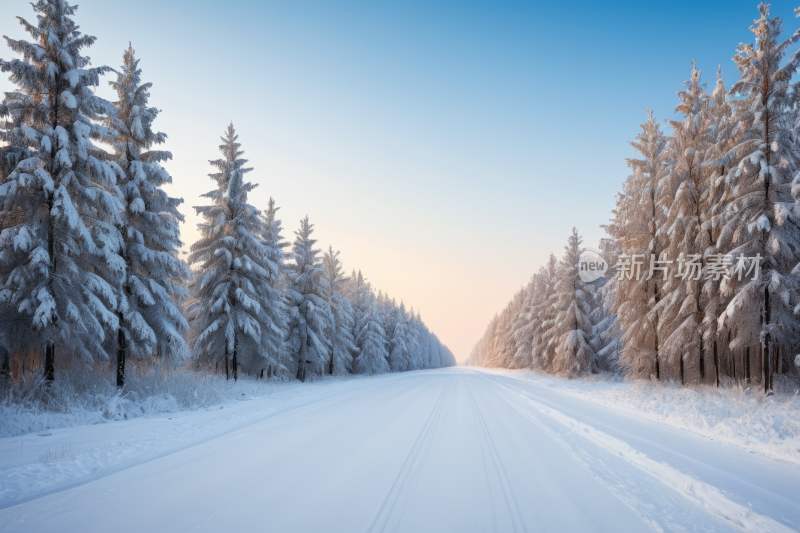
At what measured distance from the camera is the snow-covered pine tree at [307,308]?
29203mm

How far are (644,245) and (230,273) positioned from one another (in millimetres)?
24292

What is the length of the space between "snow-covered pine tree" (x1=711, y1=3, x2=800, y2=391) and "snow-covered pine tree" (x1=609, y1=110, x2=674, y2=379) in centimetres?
489

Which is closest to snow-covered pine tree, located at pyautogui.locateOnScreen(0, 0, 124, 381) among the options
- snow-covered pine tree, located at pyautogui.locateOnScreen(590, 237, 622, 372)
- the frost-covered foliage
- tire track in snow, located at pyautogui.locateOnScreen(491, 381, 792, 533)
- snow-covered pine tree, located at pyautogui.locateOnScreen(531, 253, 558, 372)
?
the frost-covered foliage

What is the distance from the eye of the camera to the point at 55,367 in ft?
41.6

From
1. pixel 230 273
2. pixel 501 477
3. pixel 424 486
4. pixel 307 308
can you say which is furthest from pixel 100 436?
pixel 307 308

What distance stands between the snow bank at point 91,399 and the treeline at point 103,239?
0.69 meters

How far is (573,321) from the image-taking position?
33.7 meters

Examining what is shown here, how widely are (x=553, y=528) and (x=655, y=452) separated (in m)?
4.49

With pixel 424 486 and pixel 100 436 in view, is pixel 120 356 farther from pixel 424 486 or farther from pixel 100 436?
pixel 424 486

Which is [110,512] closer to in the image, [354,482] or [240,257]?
[354,482]

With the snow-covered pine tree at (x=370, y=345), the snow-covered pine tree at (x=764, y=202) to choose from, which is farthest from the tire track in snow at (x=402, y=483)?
the snow-covered pine tree at (x=370, y=345)

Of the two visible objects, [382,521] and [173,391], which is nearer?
[382,521]

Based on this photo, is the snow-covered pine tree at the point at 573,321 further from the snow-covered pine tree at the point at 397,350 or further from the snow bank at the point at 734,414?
the snow-covered pine tree at the point at 397,350

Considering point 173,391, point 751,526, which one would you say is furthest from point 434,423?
point 173,391
